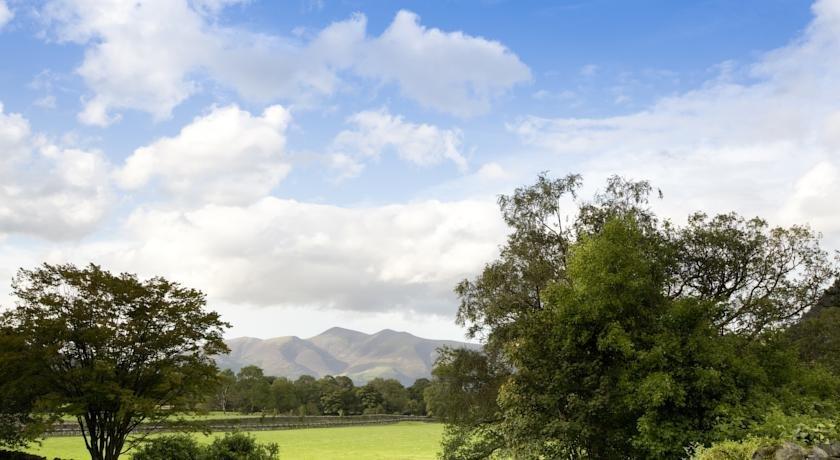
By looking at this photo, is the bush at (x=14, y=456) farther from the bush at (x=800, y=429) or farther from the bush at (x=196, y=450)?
the bush at (x=800, y=429)

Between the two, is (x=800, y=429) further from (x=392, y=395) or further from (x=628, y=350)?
(x=392, y=395)

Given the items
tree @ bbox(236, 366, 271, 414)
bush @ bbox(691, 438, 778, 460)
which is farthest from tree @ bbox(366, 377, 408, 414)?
bush @ bbox(691, 438, 778, 460)

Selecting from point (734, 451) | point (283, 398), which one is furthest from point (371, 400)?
point (734, 451)

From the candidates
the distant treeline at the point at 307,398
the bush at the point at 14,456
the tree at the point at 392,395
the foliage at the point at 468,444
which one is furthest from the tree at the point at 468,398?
the tree at the point at 392,395

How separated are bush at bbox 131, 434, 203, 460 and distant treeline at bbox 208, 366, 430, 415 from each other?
8368 cm

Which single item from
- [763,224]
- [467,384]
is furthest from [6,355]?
[763,224]

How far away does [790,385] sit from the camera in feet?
80.1

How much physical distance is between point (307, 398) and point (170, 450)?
102 m

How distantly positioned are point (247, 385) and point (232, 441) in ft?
317

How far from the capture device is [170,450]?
26531mm

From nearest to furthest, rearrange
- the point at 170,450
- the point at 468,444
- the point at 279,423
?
the point at 170,450 < the point at 468,444 < the point at 279,423

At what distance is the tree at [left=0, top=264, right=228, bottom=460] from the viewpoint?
24.1 meters

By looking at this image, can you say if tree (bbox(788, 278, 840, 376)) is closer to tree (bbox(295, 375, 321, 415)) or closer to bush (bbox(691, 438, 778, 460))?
bush (bbox(691, 438, 778, 460))

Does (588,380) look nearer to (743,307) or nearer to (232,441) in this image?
(743,307)
